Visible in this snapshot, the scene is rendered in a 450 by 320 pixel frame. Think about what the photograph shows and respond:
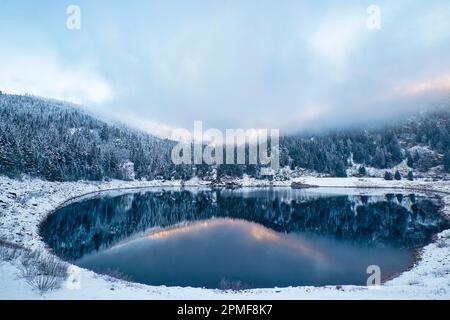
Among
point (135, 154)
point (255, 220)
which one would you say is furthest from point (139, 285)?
point (135, 154)

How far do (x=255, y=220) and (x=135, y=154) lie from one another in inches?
3816

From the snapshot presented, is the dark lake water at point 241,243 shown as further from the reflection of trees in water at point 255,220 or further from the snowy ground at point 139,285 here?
the snowy ground at point 139,285

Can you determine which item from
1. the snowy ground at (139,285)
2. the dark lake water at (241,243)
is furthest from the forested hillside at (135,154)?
the dark lake water at (241,243)

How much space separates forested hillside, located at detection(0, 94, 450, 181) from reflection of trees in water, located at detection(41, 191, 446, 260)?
1215 inches

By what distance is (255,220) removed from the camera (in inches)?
1865

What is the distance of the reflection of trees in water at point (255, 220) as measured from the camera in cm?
3177

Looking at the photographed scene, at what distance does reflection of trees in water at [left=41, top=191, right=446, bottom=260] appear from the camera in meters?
31.8

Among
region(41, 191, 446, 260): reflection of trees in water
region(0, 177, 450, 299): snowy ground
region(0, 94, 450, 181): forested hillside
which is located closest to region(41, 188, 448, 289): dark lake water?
region(41, 191, 446, 260): reflection of trees in water

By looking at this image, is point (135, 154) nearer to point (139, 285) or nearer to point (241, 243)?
point (241, 243)

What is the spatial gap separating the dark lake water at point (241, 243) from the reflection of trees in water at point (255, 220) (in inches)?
4.8

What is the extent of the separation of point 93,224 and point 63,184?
1719 inches
